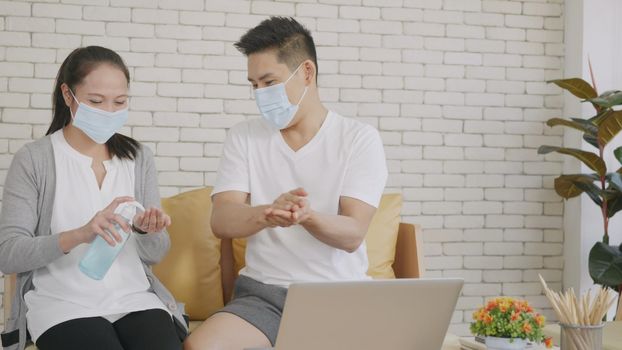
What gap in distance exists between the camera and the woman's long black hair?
248cm

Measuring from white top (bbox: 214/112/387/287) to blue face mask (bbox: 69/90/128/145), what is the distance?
40 centimetres

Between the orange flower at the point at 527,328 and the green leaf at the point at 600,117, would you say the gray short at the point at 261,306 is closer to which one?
the orange flower at the point at 527,328

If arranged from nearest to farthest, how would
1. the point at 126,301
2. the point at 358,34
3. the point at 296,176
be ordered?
the point at 126,301, the point at 296,176, the point at 358,34

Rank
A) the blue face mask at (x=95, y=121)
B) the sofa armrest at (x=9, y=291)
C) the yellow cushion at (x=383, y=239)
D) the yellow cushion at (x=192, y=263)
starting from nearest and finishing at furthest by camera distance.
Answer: the blue face mask at (x=95, y=121), the sofa armrest at (x=9, y=291), the yellow cushion at (x=192, y=263), the yellow cushion at (x=383, y=239)

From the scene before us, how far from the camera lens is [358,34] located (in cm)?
404

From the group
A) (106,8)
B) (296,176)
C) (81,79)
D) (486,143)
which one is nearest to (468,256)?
(486,143)

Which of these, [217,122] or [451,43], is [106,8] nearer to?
[217,122]

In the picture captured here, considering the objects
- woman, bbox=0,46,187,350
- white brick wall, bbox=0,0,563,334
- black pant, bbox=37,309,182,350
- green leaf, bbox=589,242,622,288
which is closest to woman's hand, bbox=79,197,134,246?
woman, bbox=0,46,187,350

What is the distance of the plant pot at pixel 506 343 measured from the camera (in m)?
2.10

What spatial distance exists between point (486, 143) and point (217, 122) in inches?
54.5

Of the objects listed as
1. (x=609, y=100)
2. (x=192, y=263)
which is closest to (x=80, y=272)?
(x=192, y=263)

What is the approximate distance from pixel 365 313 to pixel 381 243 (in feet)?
4.68

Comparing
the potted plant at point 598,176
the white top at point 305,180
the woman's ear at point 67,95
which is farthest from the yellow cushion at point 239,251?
the potted plant at point 598,176

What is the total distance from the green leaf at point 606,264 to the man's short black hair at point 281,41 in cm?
195
